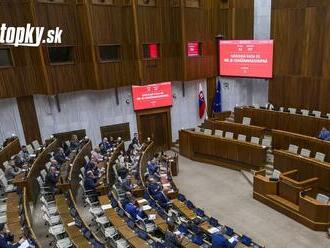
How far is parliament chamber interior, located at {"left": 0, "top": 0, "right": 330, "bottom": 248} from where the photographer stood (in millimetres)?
7977

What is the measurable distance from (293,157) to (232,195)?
228cm

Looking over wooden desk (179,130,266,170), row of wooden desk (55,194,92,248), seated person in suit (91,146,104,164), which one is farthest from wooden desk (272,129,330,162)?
row of wooden desk (55,194,92,248)

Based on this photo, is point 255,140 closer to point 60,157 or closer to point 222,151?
point 222,151

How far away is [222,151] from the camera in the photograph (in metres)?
12.5

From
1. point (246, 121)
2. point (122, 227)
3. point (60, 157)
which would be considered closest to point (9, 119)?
point (60, 157)

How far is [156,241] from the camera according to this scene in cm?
640

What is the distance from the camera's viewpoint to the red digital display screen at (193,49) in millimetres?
14003

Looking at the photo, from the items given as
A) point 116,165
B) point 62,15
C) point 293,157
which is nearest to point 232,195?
point 293,157

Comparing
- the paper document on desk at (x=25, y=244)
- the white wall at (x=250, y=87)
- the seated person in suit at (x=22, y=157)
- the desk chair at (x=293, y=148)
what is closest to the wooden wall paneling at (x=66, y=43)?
the seated person in suit at (x=22, y=157)

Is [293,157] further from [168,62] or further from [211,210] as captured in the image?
[168,62]

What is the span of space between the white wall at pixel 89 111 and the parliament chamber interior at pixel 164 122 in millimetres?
44

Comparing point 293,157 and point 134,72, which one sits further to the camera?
point 134,72

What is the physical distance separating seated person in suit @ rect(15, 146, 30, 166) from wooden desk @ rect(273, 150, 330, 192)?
8328 millimetres

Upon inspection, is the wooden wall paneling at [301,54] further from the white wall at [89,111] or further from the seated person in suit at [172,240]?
the seated person in suit at [172,240]
